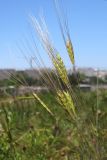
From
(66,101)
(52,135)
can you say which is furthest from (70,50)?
(52,135)

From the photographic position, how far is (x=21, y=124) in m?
3.92

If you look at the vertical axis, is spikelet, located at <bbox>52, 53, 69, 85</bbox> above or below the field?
above

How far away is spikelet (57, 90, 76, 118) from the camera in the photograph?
1688 millimetres

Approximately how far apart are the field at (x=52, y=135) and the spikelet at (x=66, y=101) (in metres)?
0.05

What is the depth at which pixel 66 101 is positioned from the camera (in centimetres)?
169

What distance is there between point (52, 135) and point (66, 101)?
6.28 feet

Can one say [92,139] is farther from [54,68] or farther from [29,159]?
[29,159]

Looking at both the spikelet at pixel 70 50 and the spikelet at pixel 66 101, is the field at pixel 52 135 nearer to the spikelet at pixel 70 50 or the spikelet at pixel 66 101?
the spikelet at pixel 66 101

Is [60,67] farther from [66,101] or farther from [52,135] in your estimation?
[52,135]

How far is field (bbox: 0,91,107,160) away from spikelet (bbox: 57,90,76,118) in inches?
1.9

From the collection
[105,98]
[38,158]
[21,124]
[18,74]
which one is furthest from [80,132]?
[105,98]

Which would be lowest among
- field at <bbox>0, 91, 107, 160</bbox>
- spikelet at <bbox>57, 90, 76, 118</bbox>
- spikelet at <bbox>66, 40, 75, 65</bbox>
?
field at <bbox>0, 91, 107, 160</bbox>

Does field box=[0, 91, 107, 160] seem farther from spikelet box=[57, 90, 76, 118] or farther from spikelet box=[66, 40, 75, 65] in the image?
spikelet box=[66, 40, 75, 65]

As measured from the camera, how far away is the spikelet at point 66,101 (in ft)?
5.54
